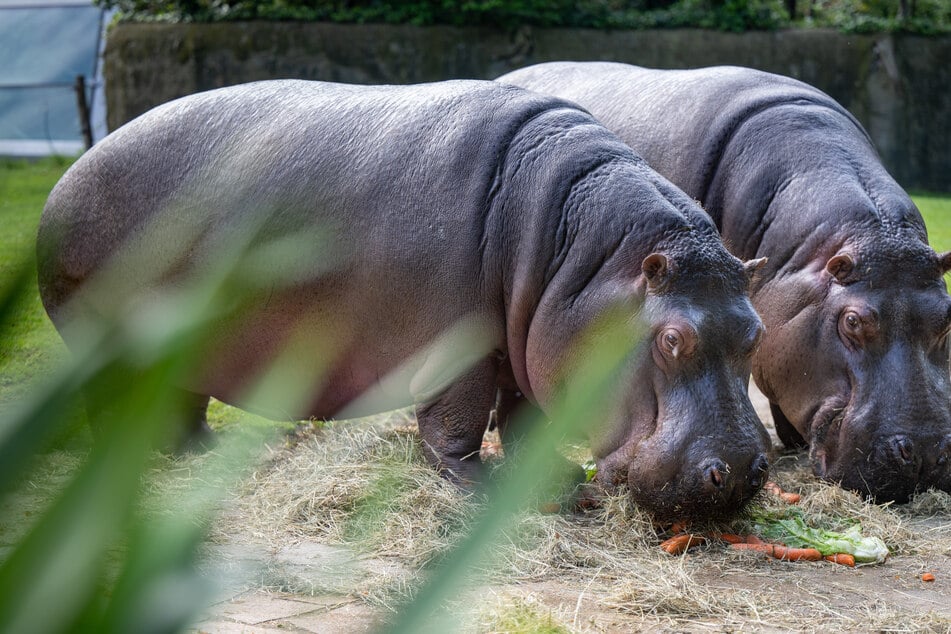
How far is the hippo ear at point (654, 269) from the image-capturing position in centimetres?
363

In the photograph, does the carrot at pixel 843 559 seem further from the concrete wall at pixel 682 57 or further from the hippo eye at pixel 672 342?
the concrete wall at pixel 682 57

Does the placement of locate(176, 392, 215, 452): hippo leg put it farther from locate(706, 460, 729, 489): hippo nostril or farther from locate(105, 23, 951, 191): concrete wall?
locate(105, 23, 951, 191): concrete wall

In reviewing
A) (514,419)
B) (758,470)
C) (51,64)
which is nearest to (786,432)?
(514,419)

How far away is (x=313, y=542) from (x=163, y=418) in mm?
3099

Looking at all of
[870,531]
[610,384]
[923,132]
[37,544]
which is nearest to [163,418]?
[37,544]

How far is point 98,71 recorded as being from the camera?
1464 centimetres

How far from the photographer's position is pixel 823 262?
4641 mm

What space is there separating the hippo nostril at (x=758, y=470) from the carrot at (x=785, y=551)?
21 centimetres

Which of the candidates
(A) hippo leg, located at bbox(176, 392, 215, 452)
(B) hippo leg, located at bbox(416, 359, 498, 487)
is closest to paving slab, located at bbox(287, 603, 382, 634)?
(B) hippo leg, located at bbox(416, 359, 498, 487)

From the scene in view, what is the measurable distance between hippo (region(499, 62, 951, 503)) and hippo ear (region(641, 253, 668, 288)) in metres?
0.98

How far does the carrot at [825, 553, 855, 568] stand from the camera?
12.1 feet

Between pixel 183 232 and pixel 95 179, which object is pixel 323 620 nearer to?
pixel 183 232

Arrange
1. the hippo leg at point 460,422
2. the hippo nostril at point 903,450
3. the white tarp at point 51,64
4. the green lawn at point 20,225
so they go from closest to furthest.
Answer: the green lawn at point 20,225, the hippo leg at point 460,422, the hippo nostril at point 903,450, the white tarp at point 51,64

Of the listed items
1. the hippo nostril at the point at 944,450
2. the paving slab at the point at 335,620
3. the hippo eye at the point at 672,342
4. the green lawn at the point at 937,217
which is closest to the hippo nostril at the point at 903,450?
the hippo nostril at the point at 944,450
